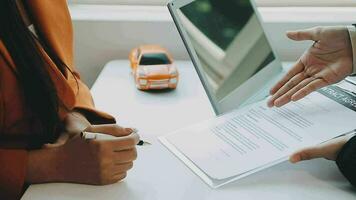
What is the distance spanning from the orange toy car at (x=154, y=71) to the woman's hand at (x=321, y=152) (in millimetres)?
388

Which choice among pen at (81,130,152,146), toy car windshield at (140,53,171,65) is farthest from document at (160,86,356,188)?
toy car windshield at (140,53,171,65)

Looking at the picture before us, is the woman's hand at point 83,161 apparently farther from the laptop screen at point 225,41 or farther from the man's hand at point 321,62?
→ the man's hand at point 321,62

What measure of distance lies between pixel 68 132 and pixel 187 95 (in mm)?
345

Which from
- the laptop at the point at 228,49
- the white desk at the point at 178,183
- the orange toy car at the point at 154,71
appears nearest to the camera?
the white desk at the point at 178,183

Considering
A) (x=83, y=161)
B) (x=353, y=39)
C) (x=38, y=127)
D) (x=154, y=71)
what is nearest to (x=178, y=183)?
(x=83, y=161)

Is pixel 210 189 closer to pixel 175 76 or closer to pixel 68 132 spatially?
pixel 68 132

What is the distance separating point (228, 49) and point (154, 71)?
18 cm

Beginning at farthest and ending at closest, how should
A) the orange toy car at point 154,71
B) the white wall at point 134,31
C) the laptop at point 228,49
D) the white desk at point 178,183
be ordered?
the white wall at point 134,31, the orange toy car at point 154,71, the laptop at point 228,49, the white desk at point 178,183

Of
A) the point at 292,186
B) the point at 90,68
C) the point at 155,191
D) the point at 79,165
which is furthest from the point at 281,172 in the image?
the point at 90,68

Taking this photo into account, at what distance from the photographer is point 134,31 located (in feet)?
4.34

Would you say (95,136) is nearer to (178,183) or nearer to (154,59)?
(178,183)

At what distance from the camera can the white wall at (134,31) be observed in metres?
1.31

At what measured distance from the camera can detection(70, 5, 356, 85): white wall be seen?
4.31 ft

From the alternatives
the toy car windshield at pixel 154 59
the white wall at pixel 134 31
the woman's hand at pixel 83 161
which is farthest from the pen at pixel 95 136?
the white wall at pixel 134 31
